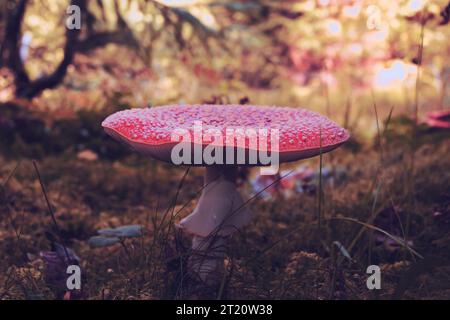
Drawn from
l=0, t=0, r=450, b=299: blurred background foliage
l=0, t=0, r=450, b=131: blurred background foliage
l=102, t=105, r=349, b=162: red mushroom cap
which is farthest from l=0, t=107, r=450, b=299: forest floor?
l=0, t=0, r=450, b=131: blurred background foliage

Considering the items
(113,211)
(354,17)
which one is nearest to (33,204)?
(113,211)

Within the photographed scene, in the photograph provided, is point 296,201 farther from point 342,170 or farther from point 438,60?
point 438,60

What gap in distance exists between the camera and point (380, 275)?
1.49 metres

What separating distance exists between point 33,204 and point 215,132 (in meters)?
1.34

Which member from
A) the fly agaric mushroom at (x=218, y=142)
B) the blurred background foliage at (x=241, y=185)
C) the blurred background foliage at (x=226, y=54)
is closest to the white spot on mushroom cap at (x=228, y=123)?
the fly agaric mushroom at (x=218, y=142)

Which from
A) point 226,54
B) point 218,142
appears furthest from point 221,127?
point 226,54

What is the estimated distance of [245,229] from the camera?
1.99 metres

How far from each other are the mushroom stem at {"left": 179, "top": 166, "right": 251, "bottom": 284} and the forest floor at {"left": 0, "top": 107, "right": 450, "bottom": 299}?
52 mm

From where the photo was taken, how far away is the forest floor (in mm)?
1419

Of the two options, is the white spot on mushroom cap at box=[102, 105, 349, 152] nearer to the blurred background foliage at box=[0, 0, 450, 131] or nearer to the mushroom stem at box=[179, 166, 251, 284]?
the mushroom stem at box=[179, 166, 251, 284]

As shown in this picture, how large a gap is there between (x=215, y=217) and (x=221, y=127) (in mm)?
351

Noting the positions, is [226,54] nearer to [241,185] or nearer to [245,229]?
[241,185]

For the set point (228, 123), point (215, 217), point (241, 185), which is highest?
point (228, 123)

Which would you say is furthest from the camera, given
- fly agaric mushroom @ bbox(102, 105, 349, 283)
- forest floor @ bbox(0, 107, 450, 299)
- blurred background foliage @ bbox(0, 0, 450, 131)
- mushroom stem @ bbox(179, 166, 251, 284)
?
blurred background foliage @ bbox(0, 0, 450, 131)
